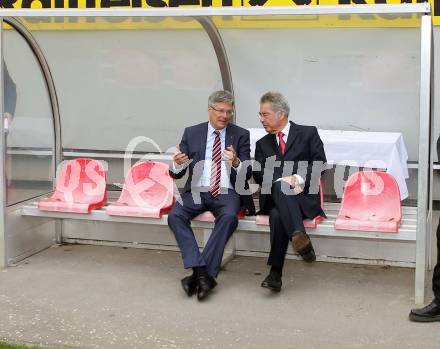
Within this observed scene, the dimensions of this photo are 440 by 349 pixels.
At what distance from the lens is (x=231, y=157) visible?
5.37 meters

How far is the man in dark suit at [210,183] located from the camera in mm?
5270

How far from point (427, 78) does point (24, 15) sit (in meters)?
2.81

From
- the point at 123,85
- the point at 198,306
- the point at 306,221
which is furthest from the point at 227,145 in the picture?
the point at 123,85

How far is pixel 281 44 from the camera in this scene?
7.39 meters

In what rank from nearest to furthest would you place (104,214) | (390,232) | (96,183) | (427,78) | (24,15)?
1. (427,78)
2. (390,232)
3. (24,15)
4. (104,214)
5. (96,183)

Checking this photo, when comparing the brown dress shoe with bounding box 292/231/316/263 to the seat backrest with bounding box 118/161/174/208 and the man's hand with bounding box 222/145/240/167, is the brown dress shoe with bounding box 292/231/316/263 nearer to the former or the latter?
the man's hand with bounding box 222/145/240/167

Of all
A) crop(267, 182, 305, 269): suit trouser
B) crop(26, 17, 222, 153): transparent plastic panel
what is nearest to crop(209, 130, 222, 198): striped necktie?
crop(267, 182, 305, 269): suit trouser

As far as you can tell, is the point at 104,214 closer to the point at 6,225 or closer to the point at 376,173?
A: the point at 6,225

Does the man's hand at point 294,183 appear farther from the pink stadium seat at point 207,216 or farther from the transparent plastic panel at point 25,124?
the transparent plastic panel at point 25,124

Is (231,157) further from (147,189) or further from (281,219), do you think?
(147,189)

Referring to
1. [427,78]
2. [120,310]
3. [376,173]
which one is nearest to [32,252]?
[120,310]

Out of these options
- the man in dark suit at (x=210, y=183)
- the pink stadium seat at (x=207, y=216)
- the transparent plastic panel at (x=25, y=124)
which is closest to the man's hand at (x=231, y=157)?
the man in dark suit at (x=210, y=183)

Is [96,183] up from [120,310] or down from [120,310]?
up

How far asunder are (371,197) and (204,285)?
1.43 meters
